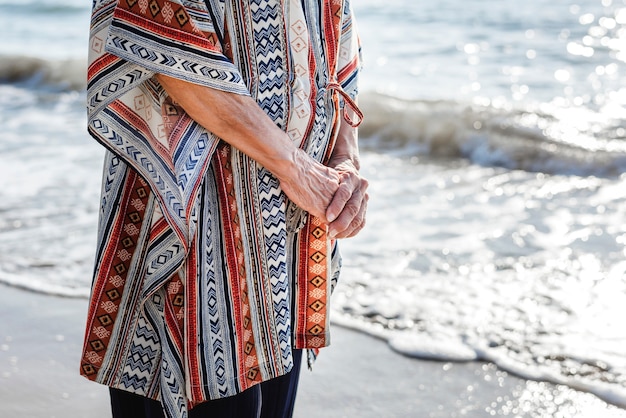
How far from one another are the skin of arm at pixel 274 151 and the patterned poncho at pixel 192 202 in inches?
0.9

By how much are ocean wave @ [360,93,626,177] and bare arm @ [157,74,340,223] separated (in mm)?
4892

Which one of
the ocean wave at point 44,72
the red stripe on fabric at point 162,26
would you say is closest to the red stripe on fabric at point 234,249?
the red stripe on fabric at point 162,26

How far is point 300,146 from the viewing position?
5.16 ft

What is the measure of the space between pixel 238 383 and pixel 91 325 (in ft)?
0.94

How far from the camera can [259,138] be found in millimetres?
1457

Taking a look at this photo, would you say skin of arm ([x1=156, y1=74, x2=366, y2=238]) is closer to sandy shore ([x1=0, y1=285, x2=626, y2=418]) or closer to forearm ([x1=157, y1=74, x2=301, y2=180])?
forearm ([x1=157, y1=74, x2=301, y2=180])

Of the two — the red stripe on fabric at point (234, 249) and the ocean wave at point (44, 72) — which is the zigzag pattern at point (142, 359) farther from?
the ocean wave at point (44, 72)

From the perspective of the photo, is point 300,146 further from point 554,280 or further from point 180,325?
point 554,280

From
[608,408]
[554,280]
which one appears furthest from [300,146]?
[554,280]

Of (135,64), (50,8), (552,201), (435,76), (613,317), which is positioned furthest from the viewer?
(50,8)

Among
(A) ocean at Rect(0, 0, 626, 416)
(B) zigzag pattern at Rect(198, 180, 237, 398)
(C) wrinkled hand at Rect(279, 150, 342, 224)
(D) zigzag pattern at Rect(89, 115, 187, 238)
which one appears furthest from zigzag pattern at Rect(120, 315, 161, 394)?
(A) ocean at Rect(0, 0, 626, 416)

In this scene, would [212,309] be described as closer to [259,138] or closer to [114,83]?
[259,138]

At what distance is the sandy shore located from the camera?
→ 281 cm

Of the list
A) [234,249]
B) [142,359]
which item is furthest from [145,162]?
[142,359]
